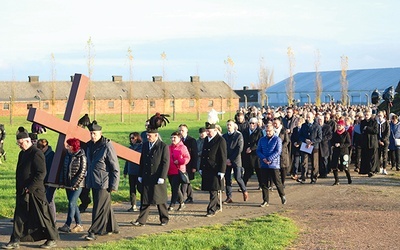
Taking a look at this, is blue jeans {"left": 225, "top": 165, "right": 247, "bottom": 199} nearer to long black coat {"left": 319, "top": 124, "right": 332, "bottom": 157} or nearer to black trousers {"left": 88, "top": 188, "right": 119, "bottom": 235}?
long black coat {"left": 319, "top": 124, "right": 332, "bottom": 157}

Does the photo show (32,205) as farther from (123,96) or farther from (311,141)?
(123,96)

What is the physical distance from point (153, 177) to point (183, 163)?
1913mm

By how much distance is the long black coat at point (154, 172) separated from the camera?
12.9 m

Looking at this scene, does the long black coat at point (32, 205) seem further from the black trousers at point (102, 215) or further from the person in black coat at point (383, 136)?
the person in black coat at point (383, 136)

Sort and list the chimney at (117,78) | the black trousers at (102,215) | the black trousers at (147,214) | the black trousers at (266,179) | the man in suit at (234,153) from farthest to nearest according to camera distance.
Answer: the chimney at (117,78) < the man in suit at (234,153) < the black trousers at (266,179) < the black trousers at (147,214) < the black trousers at (102,215)

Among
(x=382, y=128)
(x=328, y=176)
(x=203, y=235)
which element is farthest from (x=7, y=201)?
(x=382, y=128)

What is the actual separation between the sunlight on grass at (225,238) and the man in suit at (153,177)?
837mm

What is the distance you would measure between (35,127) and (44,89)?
58.6 m

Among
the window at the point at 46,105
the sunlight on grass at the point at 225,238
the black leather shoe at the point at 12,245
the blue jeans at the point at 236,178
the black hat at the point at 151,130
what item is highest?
the window at the point at 46,105

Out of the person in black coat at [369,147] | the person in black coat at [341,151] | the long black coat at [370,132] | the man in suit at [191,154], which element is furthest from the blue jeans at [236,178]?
the long black coat at [370,132]

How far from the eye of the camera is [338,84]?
8312 centimetres

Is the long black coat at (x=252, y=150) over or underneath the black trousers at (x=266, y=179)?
over

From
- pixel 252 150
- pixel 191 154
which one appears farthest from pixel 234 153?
pixel 252 150

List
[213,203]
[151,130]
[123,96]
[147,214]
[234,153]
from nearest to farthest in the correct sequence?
1. [147,214]
2. [151,130]
3. [213,203]
4. [234,153]
5. [123,96]
